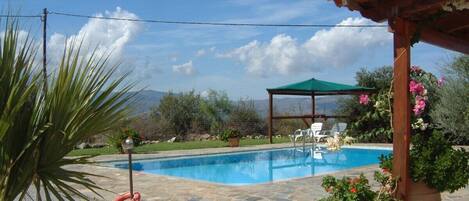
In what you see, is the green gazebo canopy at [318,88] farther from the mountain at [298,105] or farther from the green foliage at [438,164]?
the green foliage at [438,164]

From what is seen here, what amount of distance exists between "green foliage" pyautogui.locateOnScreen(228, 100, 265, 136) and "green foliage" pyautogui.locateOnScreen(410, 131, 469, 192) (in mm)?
16526

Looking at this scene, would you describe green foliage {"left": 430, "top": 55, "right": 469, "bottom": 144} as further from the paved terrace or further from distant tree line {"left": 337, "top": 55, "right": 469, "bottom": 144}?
the paved terrace

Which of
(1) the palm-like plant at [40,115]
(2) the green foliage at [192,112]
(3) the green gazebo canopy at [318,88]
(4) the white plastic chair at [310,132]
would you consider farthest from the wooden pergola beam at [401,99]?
(2) the green foliage at [192,112]

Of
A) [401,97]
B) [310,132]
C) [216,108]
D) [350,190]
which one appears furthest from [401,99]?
[216,108]

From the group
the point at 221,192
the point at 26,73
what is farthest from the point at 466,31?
the point at 26,73

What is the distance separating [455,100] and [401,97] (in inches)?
352

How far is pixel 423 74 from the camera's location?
50.5 ft

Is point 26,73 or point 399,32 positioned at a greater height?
point 399,32

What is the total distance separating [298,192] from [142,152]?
26.2ft

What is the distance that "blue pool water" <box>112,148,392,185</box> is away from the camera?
36.4ft

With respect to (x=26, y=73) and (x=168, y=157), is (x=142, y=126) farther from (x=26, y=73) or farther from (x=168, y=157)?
(x=26, y=73)

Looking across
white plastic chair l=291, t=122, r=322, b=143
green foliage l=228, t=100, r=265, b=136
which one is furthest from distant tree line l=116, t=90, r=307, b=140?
white plastic chair l=291, t=122, r=322, b=143

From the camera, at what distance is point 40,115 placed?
254 cm

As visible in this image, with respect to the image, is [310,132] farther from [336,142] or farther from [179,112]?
[336,142]
